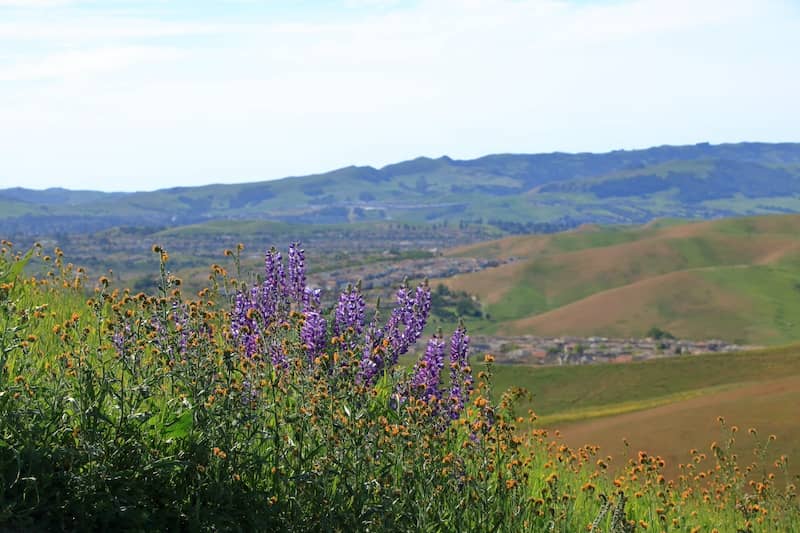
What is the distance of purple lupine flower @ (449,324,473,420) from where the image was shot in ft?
35.4

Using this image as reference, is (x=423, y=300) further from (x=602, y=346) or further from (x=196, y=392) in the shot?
(x=602, y=346)

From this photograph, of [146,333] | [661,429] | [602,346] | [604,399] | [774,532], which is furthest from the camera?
[602,346]

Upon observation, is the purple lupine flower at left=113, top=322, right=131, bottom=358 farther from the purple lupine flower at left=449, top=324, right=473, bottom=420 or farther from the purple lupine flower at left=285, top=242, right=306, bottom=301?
the purple lupine flower at left=449, top=324, right=473, bottom=420

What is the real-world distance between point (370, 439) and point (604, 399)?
92.2 meters

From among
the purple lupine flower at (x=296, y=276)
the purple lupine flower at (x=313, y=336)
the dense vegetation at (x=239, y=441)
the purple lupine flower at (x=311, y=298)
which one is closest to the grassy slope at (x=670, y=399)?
the dense vegetation at (x=239, y=441)

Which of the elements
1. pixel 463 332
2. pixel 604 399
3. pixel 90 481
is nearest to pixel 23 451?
pixel 90 481

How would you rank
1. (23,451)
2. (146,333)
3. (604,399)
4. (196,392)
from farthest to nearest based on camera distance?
(604,399) < (146,333) < (196,392) < (23,451)

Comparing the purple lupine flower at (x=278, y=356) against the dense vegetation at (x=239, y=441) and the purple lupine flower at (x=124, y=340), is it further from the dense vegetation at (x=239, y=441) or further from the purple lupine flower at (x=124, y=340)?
the purple lupine flower at (x=124, y=340)

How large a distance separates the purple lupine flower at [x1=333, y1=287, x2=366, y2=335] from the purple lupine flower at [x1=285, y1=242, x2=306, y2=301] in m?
1.12

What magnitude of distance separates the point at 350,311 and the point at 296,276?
1.55 meters

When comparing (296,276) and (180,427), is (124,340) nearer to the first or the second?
(180,427)

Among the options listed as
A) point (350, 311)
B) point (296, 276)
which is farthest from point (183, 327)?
point (296, 276)

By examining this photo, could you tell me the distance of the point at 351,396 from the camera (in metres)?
→ 8.48

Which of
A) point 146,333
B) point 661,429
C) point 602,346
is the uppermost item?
point 146,333
